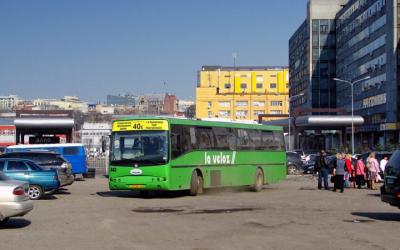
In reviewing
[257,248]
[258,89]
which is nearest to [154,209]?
[257,248]

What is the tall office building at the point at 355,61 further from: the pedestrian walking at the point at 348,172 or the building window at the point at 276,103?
the pedestrian walking at the point at 348,172

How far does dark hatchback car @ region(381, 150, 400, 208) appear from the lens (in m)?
16.8

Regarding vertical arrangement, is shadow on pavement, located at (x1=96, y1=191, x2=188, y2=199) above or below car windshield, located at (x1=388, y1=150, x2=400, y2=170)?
below

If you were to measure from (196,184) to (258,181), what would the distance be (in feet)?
16.5

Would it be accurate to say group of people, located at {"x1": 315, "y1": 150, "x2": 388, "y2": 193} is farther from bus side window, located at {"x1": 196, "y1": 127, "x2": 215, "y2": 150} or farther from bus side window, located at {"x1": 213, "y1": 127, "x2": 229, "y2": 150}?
bus side window, located at {"x1": 196, "y1": 127, "x2": 215, "y2": 150}

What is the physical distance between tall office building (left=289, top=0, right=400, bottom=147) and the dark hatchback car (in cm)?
6607

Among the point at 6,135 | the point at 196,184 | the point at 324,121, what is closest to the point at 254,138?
the point at 196,184

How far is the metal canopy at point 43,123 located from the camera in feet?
216

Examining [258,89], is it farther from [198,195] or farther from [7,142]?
[198,195]

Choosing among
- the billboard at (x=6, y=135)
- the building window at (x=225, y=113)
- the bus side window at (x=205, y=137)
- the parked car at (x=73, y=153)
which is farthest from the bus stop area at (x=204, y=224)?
the building window at (x=225, y=113)

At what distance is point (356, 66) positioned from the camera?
327 ft

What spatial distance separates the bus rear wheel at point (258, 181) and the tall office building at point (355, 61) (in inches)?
2179

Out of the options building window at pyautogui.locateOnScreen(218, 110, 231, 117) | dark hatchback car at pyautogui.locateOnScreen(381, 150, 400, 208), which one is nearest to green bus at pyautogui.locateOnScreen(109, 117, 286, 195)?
dark hatchback car at pyautogui.locateOnScreen(381, 150, 400, 208)

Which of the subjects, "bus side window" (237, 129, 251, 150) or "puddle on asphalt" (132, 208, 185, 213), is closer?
"puddle on asphalt" (132, 208, 185, 213)
